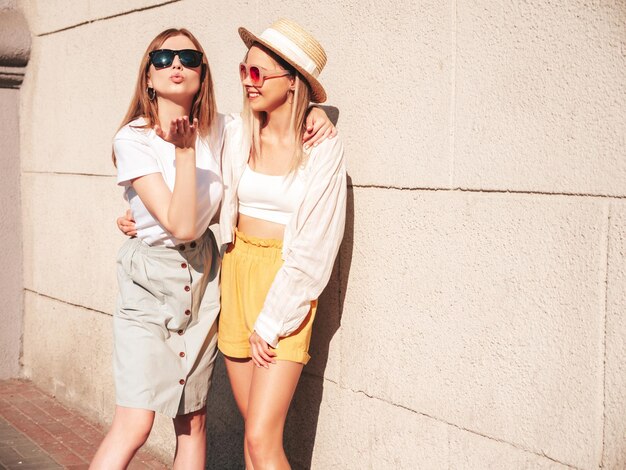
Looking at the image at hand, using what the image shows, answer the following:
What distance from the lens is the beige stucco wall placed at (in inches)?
116

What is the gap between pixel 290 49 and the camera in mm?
3477

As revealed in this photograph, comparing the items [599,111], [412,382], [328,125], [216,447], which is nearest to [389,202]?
[328,125]

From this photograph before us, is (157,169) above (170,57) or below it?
below

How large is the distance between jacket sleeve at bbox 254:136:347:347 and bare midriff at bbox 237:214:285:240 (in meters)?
0.12

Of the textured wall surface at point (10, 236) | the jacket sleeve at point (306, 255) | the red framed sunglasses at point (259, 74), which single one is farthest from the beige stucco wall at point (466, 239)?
the textured wall surface at point (10, 236)

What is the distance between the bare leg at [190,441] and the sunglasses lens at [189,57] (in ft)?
4.61

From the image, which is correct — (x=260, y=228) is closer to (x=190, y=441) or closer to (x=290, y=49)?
(x=290, y=49)

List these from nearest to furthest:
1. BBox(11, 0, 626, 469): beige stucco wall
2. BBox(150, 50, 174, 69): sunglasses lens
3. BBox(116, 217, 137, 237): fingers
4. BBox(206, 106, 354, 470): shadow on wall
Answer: BBox(11, 0, 626, 469): beige stucco wall, BBox(150, 50, 174, 69): sunglasses lens, BBox(116, 217, 137, 237): fingers, BBox(206, 106, 354, 470): shadow on wall

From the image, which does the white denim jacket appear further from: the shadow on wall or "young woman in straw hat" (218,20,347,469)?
the shadow on wall

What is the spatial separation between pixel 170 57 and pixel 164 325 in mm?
1048

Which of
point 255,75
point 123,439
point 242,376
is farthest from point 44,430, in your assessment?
point 255,75

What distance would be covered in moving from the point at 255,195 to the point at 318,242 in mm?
341

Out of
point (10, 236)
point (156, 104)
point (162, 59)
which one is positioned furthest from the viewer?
point (10, 236)

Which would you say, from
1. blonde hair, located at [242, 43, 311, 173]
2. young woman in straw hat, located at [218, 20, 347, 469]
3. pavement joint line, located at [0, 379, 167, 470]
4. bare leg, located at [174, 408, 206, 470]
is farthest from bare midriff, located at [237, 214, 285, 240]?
pavement joint line, located at [0, 379, 167, 470]
